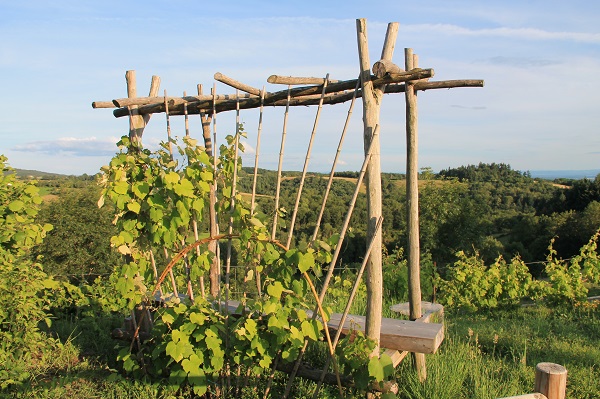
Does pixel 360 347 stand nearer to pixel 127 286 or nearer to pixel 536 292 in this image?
pixel 127 286

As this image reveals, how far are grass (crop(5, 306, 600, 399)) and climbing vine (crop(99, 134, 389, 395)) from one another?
359 mm

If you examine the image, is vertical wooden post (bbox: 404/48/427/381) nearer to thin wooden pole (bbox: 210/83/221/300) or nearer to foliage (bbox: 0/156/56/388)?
thin wooden pole (bbox: 210/83/221/300)

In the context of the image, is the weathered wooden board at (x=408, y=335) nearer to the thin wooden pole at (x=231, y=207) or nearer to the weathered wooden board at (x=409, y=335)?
the weathered wooden board at (x=409, y=335)

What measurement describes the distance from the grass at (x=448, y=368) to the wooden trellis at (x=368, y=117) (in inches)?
10.6

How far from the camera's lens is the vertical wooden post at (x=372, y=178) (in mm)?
3080

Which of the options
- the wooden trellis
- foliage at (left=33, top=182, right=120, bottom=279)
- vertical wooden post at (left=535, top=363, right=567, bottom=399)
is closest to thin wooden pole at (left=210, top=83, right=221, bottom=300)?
the wooden trellis

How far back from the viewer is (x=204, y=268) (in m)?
3.46

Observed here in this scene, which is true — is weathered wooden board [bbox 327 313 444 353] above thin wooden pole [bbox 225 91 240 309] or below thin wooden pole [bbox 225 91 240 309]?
below

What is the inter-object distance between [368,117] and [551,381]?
1.81 metres

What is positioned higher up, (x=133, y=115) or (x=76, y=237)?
(x=133, y=115)

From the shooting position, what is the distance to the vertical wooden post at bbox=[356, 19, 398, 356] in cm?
308

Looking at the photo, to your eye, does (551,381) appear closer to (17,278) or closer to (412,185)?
(412,185)

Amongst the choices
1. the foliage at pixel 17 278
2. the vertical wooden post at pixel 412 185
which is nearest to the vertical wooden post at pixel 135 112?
the foliage at pixel 17 278

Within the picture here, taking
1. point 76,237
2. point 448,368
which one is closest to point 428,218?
point 76,237
